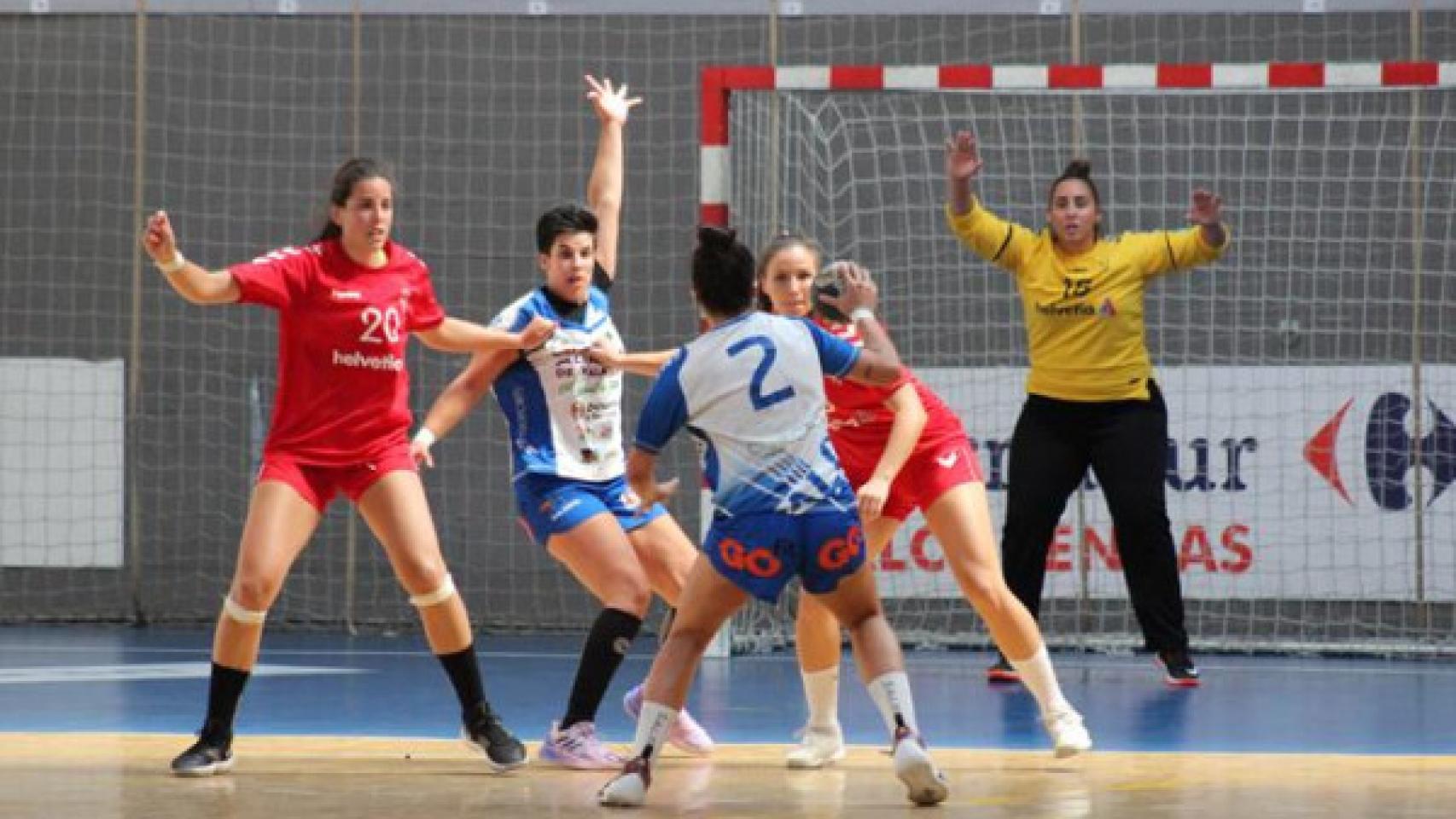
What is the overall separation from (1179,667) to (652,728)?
16.3 ft

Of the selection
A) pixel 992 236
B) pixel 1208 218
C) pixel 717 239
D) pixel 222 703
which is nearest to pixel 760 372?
pixel 717 239

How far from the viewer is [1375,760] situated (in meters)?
7.82

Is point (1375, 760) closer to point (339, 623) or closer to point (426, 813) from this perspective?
point (426, 813)

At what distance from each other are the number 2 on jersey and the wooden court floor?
115 cm

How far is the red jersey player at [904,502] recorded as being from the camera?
754 centimetres

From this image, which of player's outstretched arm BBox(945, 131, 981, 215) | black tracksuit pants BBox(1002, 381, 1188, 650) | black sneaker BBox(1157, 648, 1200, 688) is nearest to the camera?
player's outstretched arm BBox(945, 131, 981, 215)

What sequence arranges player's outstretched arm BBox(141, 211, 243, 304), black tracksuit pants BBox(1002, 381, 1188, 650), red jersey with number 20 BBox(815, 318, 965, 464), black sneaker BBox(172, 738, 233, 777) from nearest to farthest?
player's outstretched arm BBox(141, 211, 243, 304) → black sneaker BBox(172, 738, 233, 777) → red jersey with number 20 BBox(815, 318, 965, 464) → black tracksuit pants BBox(1002, 381, 1188, 650)

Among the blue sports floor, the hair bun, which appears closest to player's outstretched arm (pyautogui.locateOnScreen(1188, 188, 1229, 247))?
the blue sports floor

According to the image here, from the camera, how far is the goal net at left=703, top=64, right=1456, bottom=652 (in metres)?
13.0

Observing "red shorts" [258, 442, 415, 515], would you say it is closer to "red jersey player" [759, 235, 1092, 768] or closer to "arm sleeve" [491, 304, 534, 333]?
"arm sleeve" [491, 304, 534, 333]

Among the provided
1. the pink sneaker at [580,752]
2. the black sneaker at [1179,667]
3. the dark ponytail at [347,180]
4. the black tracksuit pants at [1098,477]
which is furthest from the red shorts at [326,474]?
the black sneaker at [1179,667]

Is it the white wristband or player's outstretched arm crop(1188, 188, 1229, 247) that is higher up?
player's outstretched arm crop(1188, 188, 1229, 247)

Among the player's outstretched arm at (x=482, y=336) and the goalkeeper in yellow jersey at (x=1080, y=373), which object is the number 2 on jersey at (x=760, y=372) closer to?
the player's outstretched arm at (x=482, y=336)

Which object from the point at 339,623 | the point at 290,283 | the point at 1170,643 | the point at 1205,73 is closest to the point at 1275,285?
the point at 1205,73
